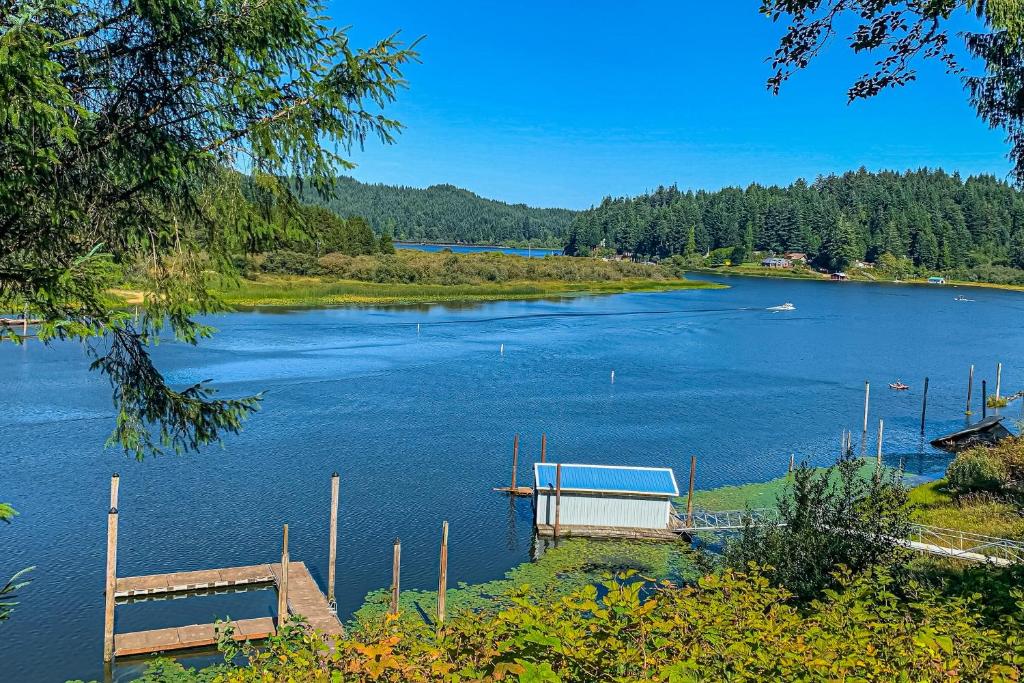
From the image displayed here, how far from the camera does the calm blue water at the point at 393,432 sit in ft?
85.5

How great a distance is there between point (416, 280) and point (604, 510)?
9991 centimetres

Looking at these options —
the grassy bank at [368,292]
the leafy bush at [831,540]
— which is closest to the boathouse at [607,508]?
the leafy bush at [831,540]

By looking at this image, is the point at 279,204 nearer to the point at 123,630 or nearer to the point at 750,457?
the point at 123,630

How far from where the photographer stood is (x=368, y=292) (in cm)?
11456

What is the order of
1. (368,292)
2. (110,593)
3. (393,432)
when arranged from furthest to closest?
(368,292), (393,432), (110,593)

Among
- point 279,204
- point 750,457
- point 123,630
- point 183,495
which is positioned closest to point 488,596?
point 123,630

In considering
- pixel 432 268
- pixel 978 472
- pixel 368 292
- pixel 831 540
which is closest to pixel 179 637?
pixel 831 540

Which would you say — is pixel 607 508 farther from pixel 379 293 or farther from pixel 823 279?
pixel 823 279

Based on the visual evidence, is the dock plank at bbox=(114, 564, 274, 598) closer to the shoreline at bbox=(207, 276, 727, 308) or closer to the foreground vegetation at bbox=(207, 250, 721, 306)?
the shoreline at bbox=(207, 276, 727, 308)

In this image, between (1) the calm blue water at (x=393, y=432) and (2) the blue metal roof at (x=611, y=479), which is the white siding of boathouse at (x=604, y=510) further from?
(1) the calm blue water at (x=393, y=432)

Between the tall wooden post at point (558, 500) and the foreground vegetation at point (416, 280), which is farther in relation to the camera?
the foreground vegetation at point (416, 280)

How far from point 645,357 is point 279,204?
61692 mm

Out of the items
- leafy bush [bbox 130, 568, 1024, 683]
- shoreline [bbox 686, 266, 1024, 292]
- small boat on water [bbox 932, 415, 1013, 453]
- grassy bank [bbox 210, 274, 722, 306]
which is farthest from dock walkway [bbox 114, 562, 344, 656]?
shoreline [bbox 686, 266, 1024, 292]

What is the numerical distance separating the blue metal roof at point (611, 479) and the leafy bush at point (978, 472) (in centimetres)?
1163
